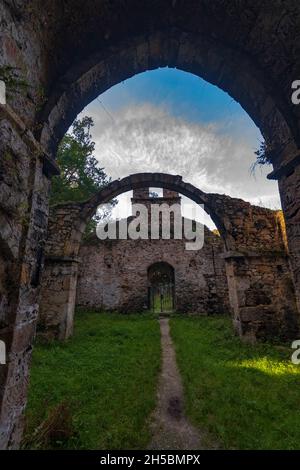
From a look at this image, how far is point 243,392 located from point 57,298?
5.14 m

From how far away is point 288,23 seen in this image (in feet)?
7.52

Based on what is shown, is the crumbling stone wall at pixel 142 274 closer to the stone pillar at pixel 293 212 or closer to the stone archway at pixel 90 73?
the stone pillar at pixel 293 212

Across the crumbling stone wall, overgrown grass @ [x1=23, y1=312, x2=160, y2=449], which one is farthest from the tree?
overgrown grass @ [x1=23, y1=312, x2=160, y2=449]

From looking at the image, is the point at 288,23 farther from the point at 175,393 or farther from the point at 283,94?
the point at 175,393

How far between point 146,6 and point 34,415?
4778 millimetres

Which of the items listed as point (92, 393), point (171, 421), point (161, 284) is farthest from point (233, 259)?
point (161, 284)

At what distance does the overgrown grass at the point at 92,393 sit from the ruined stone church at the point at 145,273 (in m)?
5.42

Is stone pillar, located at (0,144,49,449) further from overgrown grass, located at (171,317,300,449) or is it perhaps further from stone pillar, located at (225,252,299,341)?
stone pillar, located at (225,252,299,341)

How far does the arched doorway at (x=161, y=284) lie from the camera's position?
13391 millimetres

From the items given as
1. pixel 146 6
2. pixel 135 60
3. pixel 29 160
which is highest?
pixel 146 6

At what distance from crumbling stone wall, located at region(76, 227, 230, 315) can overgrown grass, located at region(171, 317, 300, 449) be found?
5.83 metres

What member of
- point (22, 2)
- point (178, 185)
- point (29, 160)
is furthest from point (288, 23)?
point (178, 185)

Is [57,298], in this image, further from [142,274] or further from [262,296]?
[142,274]
